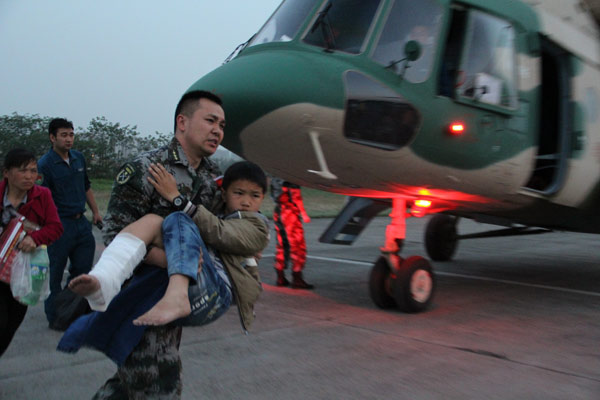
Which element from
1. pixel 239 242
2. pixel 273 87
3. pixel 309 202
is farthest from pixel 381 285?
pixel 309 202

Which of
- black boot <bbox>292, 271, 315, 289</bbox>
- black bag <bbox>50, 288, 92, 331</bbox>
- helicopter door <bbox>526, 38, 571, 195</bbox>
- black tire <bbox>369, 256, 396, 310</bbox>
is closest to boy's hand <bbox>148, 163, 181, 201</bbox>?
black bag <bbox>50, 288, 92, 331</bbox>

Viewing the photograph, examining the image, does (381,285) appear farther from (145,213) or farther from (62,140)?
(145,213)

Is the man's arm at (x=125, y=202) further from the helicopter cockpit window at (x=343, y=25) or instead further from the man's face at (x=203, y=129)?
the helicopter cockpit window at (x=343, y=25)

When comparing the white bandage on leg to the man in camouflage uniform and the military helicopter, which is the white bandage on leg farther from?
the military helicopter

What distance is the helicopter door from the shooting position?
594 centimetres

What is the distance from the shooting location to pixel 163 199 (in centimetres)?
225

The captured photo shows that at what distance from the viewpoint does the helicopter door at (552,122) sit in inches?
234

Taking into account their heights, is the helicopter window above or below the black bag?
above

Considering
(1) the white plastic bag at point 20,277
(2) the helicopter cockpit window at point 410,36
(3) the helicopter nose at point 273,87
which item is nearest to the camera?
(1) the white plastic bag at point 20,277

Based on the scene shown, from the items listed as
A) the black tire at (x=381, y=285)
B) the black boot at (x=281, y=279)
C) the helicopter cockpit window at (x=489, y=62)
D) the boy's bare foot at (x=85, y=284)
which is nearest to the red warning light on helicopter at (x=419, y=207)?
the black tire at (x=381, y=285)

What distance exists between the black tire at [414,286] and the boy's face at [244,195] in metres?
3.14

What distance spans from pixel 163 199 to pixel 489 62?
3910 millimetres

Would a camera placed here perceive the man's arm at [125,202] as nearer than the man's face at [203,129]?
Yes

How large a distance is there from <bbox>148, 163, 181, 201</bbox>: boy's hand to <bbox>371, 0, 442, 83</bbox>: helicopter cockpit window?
9.53 ft
